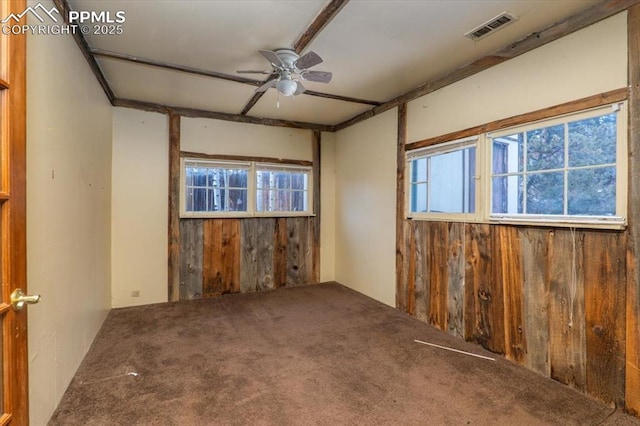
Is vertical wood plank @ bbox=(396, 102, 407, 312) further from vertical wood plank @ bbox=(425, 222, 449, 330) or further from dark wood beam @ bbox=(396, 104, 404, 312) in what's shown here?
vertical wood plank @ bbox=(425, 222, 449, 330)

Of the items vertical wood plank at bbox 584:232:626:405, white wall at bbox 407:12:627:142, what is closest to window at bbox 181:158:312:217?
white wall at bbox 407:12:627:142

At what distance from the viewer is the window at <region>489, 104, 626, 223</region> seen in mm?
2084

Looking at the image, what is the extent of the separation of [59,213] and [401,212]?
324 cm

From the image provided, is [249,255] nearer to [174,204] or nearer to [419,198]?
[174,204]

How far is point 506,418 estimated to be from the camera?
1943 millimetres

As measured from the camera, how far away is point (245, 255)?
4.72 meters

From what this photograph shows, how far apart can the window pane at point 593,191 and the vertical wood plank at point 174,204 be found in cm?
426

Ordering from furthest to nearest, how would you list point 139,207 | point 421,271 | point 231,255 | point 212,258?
point 231,255, point 212,258, point 139,207, point 421,271

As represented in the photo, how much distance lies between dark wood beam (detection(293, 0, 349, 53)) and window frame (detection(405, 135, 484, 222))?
66.7 inches

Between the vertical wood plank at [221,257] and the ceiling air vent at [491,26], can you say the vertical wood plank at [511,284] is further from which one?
the vertical wood plank at [221,257]

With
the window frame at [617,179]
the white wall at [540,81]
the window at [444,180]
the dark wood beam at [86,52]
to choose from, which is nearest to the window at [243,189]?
the dark wood beam at [86,52]

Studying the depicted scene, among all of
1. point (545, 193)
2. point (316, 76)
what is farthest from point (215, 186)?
point (545, 193)

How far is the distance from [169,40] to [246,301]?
10.3ft

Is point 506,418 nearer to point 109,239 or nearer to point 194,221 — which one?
point 194,221
